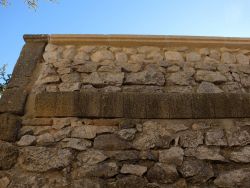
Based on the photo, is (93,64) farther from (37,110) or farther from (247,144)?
(247,144)

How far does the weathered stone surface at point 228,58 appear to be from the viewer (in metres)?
3.59

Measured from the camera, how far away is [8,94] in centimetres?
310

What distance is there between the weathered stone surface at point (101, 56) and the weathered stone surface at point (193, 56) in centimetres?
89

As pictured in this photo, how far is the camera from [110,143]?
272cm

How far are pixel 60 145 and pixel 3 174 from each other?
51 centimetres

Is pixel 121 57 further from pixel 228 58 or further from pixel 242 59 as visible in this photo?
pixel 242 59

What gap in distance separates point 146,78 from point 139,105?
447 millimetres

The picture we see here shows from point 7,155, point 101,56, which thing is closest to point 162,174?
point 7,155

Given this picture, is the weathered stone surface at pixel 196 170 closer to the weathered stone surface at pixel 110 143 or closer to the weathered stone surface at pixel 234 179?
the weathered stone surface at pixel 234 179

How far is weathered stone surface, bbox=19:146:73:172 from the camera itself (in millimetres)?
2566

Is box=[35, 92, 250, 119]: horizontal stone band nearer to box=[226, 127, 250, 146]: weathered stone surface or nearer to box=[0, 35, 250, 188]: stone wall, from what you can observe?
box=[0, 35, 250, 188]: stone wall

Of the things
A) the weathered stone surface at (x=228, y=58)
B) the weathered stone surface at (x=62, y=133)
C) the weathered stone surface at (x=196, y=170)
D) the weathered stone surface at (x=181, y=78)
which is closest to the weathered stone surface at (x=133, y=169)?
the weathered stone surface at (x=196, y=170)

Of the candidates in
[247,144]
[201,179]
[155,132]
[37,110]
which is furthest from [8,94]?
[247,144]

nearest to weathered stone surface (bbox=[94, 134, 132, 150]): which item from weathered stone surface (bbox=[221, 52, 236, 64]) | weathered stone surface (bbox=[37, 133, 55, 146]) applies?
weathered stone surface (bbox=[37, 133, 55, 146])
